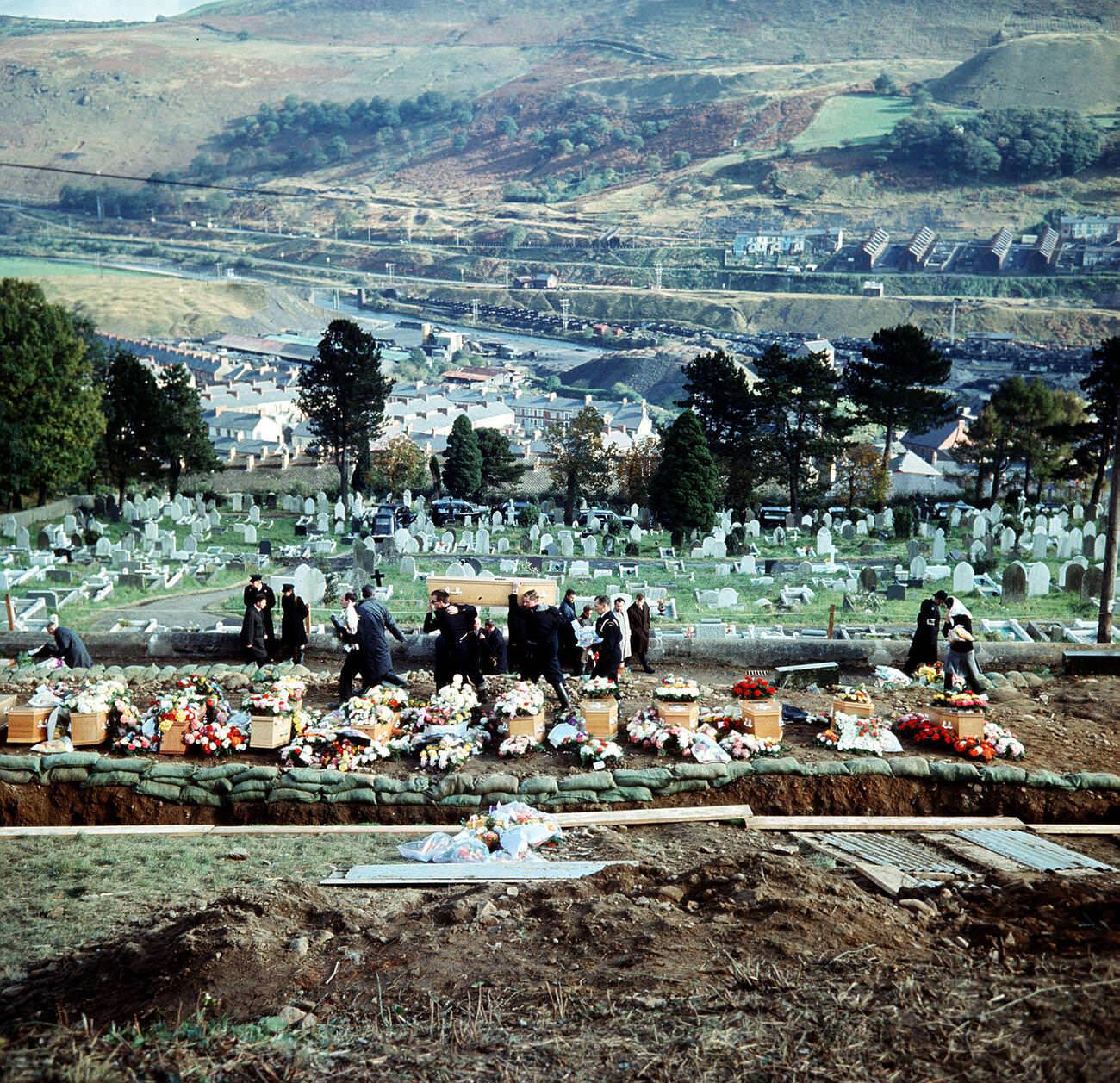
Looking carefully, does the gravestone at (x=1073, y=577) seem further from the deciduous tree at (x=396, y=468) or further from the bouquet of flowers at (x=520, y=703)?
the deciduous tree at (x=396, y=468)

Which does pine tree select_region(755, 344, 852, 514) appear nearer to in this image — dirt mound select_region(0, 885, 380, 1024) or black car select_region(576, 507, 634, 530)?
black car select_region(576, 507, 634, 530)

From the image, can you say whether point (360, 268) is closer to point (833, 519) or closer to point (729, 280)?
point (729, 280)

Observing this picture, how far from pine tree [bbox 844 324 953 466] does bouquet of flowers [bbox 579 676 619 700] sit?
2763 cm

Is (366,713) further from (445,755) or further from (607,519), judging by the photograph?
(607,519)

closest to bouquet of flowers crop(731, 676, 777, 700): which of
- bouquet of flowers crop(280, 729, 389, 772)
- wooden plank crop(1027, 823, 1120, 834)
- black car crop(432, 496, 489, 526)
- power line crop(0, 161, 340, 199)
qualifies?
wooden plank crop(1027, 823, 1120, 834)

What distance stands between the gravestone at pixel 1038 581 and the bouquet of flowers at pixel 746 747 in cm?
1189

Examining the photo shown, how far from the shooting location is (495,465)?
147 feet

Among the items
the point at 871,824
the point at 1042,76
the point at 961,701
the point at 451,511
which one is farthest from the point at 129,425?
the point at 1042,76

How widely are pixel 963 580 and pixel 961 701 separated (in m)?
10.8

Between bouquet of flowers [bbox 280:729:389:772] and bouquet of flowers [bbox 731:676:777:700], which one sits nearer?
bouquet of flowers [bbox 280:729:389:772]

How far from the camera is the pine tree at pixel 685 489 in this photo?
3080 centimetres

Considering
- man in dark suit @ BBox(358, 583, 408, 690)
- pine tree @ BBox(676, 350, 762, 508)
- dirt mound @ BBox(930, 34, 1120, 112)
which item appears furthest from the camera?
dirt mound @ BBox(930, 34, 1120, 112)

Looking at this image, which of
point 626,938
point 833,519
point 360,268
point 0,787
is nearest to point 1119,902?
point 626,938

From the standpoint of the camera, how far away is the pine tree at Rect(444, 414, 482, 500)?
4256 cm
